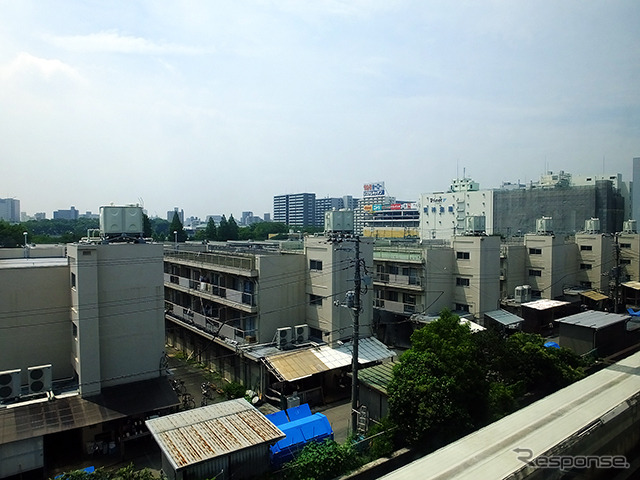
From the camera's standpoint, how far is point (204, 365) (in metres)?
27.5

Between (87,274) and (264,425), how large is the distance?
932 centimetres

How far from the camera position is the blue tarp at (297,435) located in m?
14.5

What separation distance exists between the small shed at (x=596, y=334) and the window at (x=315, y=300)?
51.1 feet

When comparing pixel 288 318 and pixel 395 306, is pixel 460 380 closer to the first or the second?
pixel 288 318

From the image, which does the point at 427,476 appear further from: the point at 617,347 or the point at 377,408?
the point at 617,347

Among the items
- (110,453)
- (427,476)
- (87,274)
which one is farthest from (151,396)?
(427,476)

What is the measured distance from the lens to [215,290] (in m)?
26.5

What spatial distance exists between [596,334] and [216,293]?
73.9 feet

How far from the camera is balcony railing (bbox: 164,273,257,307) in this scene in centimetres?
2325

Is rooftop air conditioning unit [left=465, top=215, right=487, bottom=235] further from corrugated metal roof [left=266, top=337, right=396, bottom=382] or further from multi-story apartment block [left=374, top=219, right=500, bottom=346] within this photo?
corrugated metal roof [left=266, top=337, right=396, bottom=382]

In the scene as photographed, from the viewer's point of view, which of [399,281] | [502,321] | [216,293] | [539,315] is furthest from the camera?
[539,315]

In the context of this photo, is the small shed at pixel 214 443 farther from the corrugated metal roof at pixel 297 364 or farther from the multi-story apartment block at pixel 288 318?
the multi-story apartment block at pixel 288 318

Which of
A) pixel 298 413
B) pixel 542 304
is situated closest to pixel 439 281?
pixel 542 304

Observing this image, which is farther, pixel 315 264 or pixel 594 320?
pixel 594 320
